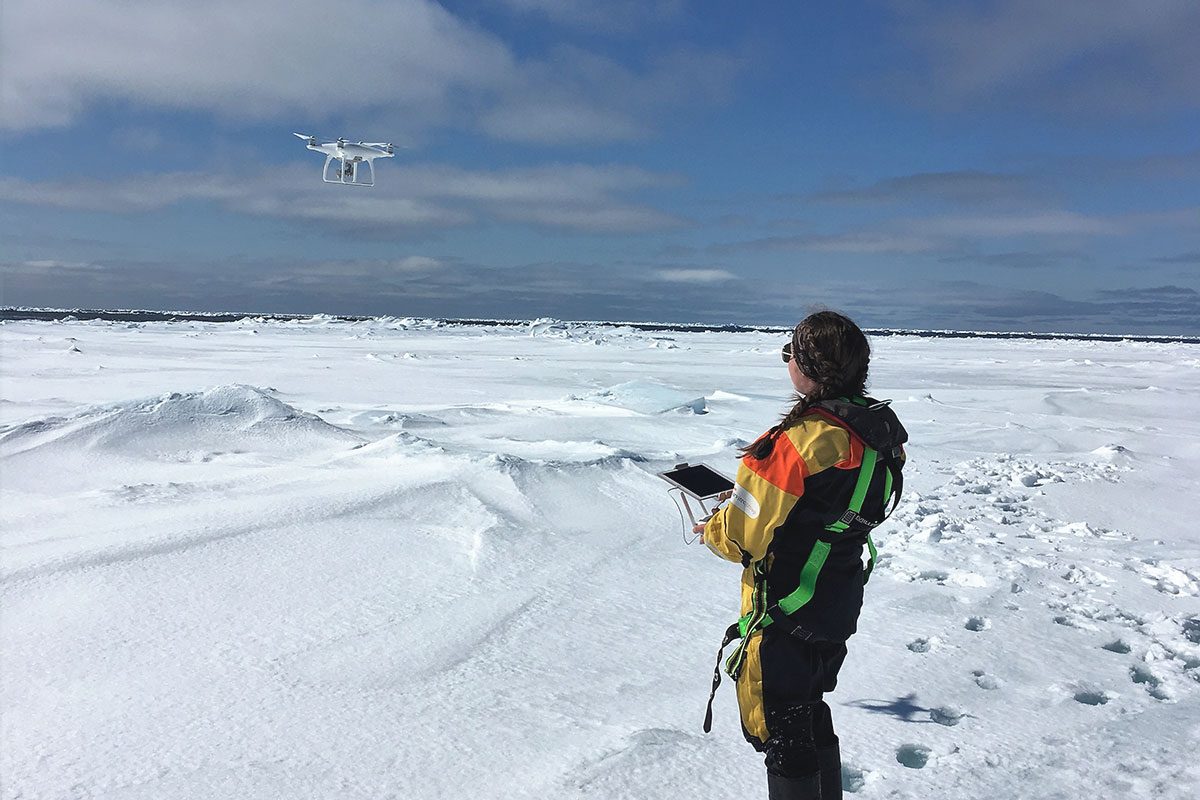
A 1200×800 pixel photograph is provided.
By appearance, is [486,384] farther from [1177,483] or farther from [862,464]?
[862,464]

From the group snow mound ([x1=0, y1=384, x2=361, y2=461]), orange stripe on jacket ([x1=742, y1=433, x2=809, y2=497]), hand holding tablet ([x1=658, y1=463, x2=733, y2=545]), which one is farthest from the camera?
snow mound ([x1=0, y1=384, x2=361, y2=461])

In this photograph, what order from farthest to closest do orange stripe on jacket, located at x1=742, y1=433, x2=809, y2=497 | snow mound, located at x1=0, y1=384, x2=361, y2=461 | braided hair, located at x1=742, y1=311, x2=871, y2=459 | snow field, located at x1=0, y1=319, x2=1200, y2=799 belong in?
snow mound, located at x1=0, y1=384, x2=361, y2=461 < snow field, located at x1=0, y1=319, x2=1200, y2=799 < braided hair, located at x1=742, y1=311, x2=871, y2=459 < orange stripe on jacket, located at x1=742, y1=433, x2=809, y2=497

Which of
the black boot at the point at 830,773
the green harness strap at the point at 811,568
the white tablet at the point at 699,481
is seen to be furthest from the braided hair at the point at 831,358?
the black boot at the point at 830,773

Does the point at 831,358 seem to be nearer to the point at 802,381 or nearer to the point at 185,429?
the point at 802,381

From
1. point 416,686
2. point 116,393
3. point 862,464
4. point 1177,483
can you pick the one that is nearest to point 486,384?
point 116,393

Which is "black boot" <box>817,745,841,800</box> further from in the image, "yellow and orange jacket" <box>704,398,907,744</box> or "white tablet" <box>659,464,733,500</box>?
"white tablet" <box>659,464,733,500</box>

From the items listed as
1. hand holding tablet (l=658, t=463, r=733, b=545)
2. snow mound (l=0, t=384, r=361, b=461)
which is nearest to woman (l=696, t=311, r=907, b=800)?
hand holding tablet (l=658, t=463, r=733, b=545)

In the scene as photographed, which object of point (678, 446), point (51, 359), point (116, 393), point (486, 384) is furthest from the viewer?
point (51, 359)

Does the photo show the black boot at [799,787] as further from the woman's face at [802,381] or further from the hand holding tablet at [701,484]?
the woman's face at [802,381]
